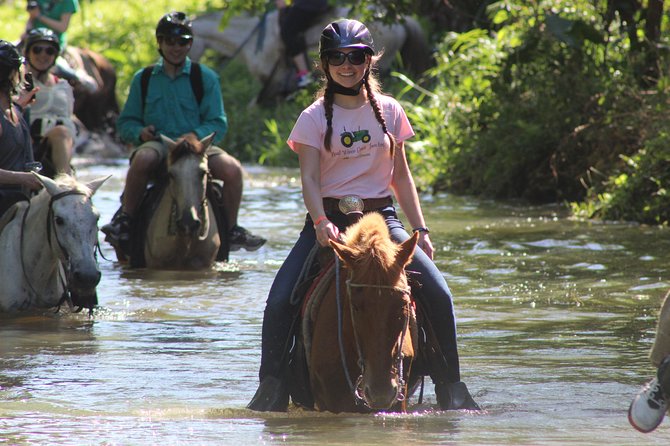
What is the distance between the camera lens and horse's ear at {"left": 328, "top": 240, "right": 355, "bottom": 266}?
21.1 feet

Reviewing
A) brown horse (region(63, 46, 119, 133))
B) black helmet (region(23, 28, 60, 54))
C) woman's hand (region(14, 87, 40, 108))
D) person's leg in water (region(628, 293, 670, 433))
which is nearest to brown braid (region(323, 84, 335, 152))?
person's leg in water (region(628, 293, 670, 433))

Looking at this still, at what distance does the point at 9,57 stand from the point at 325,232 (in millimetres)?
3844

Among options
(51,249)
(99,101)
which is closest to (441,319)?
(51,249)

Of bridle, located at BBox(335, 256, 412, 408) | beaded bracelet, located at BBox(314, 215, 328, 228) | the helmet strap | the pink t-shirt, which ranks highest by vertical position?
the helmet strap

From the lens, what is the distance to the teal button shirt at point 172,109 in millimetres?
13172

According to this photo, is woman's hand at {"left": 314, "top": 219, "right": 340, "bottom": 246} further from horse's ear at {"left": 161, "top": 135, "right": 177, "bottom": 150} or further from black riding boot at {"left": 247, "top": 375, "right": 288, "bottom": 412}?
horse's ear at {"left": 161, "top": 135, "right": 177, "bottom": 150}

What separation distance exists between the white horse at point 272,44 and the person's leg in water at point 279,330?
18.2 metres

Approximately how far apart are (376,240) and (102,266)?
754 centimetres

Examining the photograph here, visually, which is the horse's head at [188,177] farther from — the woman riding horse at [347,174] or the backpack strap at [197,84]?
the woman riding horse at [347,174]

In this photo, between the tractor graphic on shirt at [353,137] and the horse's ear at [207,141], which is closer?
the tractor graphic on shirt at [353,137]

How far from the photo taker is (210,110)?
13289 millimetres

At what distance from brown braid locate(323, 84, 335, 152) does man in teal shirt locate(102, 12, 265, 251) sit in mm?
6227

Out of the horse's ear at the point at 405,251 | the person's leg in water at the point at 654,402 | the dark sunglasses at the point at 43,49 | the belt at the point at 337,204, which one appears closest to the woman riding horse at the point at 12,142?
the dark sunglasses at the point at 43,49

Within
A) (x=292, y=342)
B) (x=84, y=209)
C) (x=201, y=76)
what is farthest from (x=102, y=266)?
(x=292, y=342)
